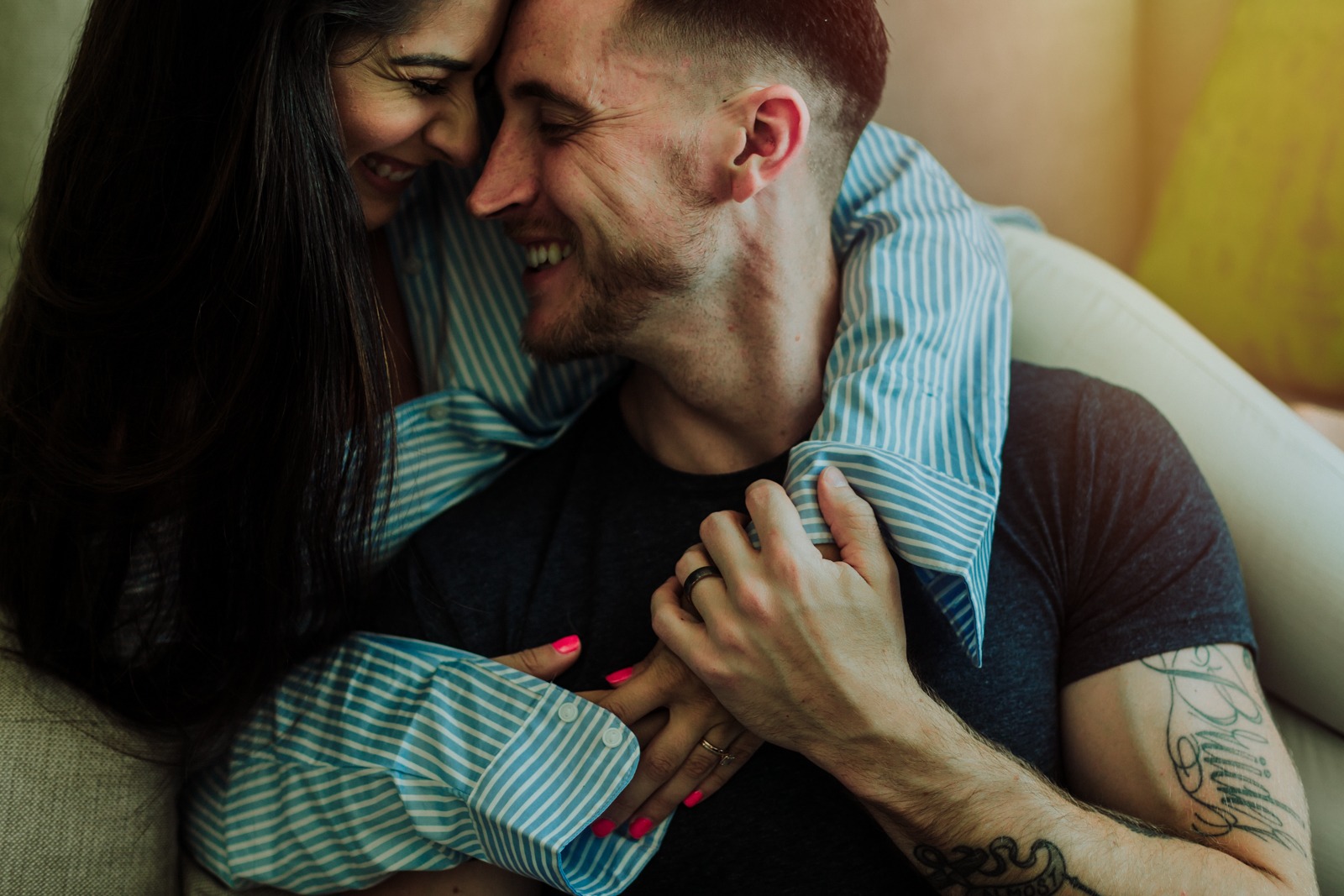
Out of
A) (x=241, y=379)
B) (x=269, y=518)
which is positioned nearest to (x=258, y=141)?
(x=241, y=379)

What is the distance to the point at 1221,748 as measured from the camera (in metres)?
0.93

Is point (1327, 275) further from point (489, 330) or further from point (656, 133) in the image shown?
point (489, 330)

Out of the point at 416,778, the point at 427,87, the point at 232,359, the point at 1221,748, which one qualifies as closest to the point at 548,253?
the point at 427,87

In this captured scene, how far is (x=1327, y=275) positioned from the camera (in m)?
1.27

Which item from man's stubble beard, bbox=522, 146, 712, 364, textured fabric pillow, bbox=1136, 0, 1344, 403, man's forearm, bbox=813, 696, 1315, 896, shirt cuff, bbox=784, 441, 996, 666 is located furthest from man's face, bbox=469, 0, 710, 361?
textured fabric pillow, bbox=1136, 0, 1344, 403

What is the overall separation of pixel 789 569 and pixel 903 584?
17 cm

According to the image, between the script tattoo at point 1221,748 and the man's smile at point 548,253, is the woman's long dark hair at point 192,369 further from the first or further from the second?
the script tattoo at point 1221,748

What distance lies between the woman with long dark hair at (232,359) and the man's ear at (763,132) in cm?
18

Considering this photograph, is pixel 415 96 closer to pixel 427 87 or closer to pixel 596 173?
pixel 427 87

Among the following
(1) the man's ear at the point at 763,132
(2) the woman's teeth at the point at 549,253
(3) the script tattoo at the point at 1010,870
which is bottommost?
(3) the script tattoo at the point at 1010,870

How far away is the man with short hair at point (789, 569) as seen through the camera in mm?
912

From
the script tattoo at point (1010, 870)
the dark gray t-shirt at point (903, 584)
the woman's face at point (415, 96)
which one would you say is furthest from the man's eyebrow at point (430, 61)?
the script tattoo at point (1010, 870)

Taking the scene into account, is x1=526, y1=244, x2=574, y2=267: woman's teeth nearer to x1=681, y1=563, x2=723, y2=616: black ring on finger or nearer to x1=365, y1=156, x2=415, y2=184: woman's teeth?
x1=365, y1=156, x2=415, y2=184: woman's teeth

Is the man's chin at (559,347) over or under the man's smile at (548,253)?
under
